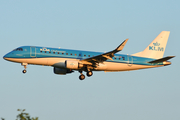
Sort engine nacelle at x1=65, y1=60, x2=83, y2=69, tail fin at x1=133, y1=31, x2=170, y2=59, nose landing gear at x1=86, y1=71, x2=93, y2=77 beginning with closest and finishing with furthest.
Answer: engine nacelle at x1=65, y1=60, x2=83, y2=69 < nose landing gear at x1=86, y1=71, x2=93, y2=77 < tail fin at x1=133, y1=31, x2=170, y2=59

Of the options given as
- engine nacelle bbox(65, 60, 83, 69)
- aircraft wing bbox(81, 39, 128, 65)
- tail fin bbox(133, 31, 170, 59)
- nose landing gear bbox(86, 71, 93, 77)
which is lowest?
nose landing gear bbox(86, 71, 93, 77)

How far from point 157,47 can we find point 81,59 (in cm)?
1477

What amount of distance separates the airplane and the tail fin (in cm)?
20

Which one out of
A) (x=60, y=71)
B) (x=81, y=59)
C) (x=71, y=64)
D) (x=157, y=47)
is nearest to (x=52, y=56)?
(x=71, y=64)

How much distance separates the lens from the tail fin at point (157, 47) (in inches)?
2305

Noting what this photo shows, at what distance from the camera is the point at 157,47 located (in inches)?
2368

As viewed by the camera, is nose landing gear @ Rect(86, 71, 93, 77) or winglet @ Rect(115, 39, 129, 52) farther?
nose landing gear @ Rect(86, 71, 93, 77)

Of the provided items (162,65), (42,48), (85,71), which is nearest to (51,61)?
(42,48)

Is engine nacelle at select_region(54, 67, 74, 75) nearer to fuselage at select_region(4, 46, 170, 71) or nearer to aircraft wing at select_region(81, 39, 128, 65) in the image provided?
fuselage at select_region(4, 46, 170, 71)

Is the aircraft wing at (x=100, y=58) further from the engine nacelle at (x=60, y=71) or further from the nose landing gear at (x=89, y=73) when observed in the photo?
the engine nacelle at (x=60, y=71)

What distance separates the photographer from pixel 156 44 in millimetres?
60594

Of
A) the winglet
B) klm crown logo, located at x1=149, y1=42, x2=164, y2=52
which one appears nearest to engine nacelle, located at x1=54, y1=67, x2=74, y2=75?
the winglet

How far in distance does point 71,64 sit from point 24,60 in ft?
22.3

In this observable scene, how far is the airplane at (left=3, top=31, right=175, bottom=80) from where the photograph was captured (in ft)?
168
